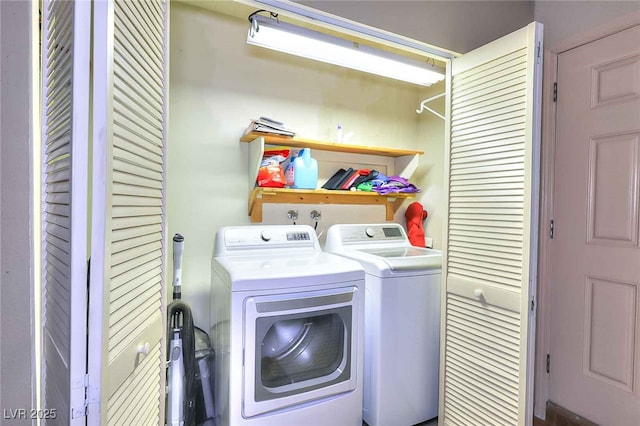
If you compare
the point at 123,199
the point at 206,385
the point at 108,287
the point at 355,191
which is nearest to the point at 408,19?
the point at 355,191

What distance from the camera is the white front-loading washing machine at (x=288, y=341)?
156 centimetres

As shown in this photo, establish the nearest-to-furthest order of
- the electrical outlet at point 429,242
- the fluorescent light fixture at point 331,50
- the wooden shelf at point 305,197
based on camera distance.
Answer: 1. the fluorescent light fixture at point 331,50
2. the wooden shelf at point 305,197
3. the electrical outlet at point 429,242

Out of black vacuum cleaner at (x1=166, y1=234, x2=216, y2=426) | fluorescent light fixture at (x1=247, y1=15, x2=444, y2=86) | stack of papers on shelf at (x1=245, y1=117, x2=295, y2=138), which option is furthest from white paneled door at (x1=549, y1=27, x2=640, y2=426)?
black vacuum cleaner at (x1=166, y1=234, x2=216, y2=426)

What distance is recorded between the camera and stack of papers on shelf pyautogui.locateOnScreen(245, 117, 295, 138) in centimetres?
207

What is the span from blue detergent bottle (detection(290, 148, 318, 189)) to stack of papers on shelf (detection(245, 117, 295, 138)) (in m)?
0.17

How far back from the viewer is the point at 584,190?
1903 mm

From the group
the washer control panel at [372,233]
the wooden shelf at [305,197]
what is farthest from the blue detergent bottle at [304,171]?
the washer control panel at [372,233]

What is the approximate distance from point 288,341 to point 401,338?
2.17 ft

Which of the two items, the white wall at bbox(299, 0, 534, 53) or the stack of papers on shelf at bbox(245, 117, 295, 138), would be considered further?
the stack of papers on shelf at bbox(245, 117, 295, 138)

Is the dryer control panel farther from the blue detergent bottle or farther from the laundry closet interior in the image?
the blue detergent bottle

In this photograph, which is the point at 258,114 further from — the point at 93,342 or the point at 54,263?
the point at 93,342

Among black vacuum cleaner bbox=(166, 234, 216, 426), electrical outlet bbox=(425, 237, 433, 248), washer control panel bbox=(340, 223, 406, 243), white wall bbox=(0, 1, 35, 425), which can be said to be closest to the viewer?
white wall bbox=(0, 1, 35, 425)

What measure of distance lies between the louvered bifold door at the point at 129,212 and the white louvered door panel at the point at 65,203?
29mm

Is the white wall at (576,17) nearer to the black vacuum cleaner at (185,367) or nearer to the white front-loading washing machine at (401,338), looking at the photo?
the white front-loading washing machine at (401,338)
